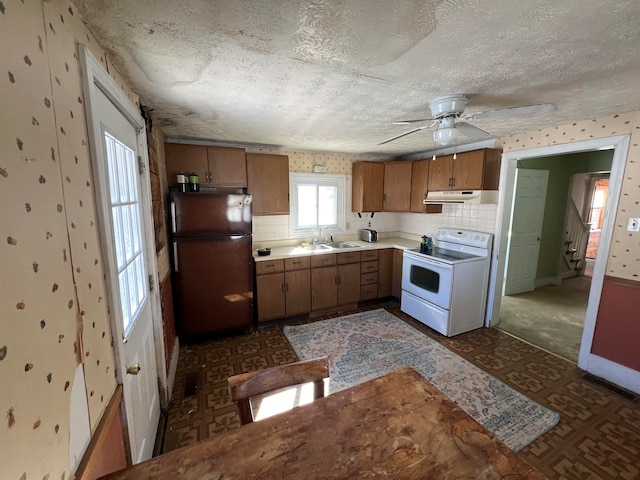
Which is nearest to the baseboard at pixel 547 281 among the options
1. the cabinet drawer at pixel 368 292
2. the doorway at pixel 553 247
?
the doorway at pixel 553 247

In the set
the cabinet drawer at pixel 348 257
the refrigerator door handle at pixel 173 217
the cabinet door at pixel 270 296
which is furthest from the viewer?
the cabinet drawer at pixel 348 257

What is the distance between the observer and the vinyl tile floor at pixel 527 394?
165 centimetres

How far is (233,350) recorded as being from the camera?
2826mm

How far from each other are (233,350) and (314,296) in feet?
3.79

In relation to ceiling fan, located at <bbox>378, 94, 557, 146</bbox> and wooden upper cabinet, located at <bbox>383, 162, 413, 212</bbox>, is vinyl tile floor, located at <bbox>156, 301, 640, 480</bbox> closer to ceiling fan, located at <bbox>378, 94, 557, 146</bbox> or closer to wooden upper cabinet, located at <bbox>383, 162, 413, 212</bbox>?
wooden upper cabinet, located at <bbox>383, 162, 413, 212</bbox>

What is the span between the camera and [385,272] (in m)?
3.92

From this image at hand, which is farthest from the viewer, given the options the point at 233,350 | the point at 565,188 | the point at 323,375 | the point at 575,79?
the point at 565,188

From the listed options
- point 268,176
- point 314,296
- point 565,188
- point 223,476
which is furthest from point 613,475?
point 565,188

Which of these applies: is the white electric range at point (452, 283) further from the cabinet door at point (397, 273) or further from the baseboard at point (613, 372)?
the baseboard at point (613, 372)

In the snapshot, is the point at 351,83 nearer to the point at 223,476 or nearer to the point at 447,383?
the point at 223,476

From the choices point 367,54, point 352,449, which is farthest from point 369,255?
point 352,449

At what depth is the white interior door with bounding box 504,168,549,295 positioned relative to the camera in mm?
4090

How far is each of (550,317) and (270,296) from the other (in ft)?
12.0

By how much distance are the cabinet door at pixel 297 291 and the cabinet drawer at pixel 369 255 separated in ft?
2.76
